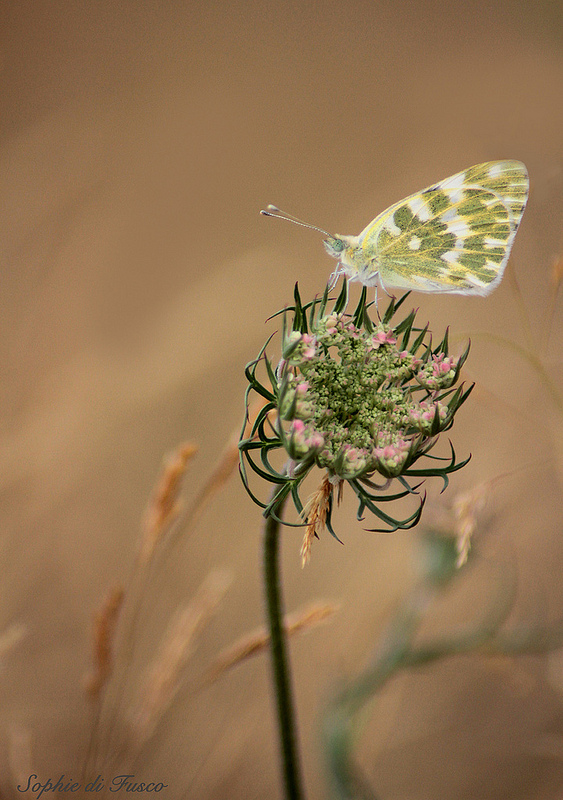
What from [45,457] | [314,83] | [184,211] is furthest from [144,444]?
[314,83]

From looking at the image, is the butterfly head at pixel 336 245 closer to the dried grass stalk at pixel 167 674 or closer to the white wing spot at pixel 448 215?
the white wing spot at pixel 448 215

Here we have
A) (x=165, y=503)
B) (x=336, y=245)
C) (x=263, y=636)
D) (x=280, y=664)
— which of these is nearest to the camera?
(x=280, y=664)

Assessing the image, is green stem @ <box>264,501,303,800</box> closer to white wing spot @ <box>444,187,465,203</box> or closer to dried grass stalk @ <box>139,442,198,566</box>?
dried grass stalk @ <box>139,442,198,566</box>

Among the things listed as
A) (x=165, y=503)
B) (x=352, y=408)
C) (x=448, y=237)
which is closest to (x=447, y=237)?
(x=448, y=237)

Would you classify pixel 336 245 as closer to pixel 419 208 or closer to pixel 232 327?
pixel 419 208

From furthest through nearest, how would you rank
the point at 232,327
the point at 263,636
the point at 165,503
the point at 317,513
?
the point at 232,327 → the point at 165,503 → the point at 263,636 → the point at 317,513

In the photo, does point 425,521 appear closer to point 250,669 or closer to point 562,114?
point 250,669
